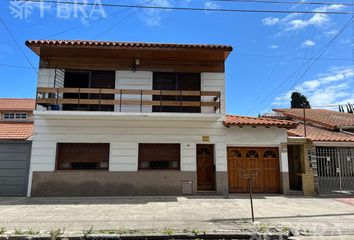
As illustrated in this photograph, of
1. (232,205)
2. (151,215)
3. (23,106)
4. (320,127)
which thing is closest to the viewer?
(151,215)

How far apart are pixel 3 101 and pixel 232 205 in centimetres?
2650

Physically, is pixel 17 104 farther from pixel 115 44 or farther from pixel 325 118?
pixel 325 118

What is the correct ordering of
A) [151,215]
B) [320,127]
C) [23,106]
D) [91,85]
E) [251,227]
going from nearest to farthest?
[251,227]
[151,215]
[91,85]
[320,127]
[23,106]

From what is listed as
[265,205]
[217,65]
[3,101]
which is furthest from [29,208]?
[3,101]

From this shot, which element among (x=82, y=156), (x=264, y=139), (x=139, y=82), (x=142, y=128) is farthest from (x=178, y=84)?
(x=82, y=156)

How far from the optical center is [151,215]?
8.43 meters

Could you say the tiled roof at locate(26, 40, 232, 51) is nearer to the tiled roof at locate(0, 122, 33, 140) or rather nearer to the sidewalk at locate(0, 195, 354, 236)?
the tiled roof at locate(0, 122, 33, 140)

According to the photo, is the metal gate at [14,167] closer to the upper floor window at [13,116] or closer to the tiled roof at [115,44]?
the tiled roof at [115,44]

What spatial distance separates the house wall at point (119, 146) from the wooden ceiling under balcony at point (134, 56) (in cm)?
256

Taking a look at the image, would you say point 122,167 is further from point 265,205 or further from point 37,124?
point 265,205

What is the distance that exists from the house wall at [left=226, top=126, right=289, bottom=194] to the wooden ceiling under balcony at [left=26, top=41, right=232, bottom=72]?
3.14 meters

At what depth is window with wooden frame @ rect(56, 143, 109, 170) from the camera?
12.4 metres

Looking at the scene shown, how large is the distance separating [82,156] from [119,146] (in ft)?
5.53

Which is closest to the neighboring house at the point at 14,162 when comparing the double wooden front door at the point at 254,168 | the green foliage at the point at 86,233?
the green foliage at the point at 86,233
